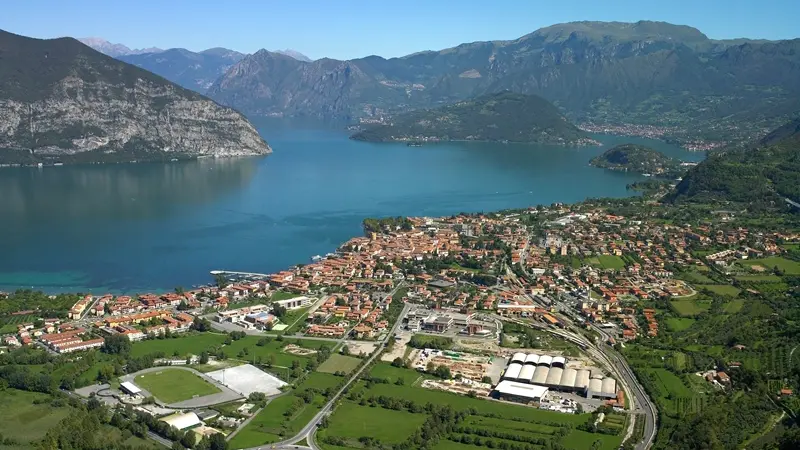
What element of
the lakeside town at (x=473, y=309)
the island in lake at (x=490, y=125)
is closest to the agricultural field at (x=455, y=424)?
the lakeside town at (x=473, y=309)

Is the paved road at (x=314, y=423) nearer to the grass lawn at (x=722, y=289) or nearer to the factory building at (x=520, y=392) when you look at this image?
the factory building at (x=520, y=392)

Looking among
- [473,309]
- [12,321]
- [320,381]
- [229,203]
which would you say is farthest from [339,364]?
[229,203]

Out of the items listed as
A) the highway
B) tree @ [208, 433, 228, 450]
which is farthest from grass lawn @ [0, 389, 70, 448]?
the highway

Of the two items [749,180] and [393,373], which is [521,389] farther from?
[749,180]

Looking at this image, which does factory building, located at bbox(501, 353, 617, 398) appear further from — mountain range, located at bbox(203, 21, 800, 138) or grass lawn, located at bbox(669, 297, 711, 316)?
mountain range, located at bbox(203, 21, 800, 138)

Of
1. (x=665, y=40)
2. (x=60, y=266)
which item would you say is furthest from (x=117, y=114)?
(x=665, y=40)

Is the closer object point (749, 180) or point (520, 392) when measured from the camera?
point (520, 392)
